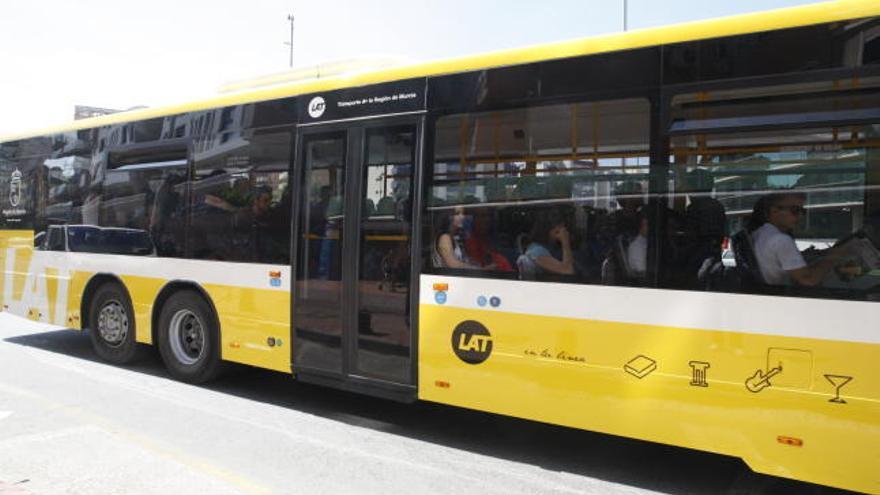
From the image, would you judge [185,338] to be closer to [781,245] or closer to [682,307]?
[682,307]

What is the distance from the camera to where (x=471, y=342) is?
16.9 feet

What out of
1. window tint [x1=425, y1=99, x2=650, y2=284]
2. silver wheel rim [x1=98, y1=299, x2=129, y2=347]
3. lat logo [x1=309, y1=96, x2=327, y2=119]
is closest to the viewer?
window tint [x1=425, y1=99, x2=650, y2=284]

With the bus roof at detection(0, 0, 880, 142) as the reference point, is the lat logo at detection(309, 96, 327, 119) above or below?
below

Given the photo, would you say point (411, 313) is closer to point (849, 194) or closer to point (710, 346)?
point (710, 346)

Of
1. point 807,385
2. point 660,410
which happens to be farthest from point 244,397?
point 807,385

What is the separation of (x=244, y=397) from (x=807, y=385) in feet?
16.6

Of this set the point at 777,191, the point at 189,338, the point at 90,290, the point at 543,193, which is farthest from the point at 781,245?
the point at 90,290

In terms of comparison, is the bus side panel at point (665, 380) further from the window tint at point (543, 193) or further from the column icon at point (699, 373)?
the window tint at point (543, 193)

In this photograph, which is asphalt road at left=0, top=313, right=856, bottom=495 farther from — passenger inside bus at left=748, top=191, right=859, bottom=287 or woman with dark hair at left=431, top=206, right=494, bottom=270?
passenger inside bus at left=748, top=191, right=859, bottom=287

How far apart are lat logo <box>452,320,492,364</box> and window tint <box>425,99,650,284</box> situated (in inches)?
15.9

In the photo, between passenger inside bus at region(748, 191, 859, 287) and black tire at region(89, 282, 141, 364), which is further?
black tire at region(89, 282, 141, 364)

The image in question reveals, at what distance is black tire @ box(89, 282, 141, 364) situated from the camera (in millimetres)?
8055

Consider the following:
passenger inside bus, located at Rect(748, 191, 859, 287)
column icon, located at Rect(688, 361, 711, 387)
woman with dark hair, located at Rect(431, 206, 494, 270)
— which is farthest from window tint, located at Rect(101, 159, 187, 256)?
passenger inside bus, located at Rect(748, 191, 859, 287)

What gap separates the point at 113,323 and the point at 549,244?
584 cm
